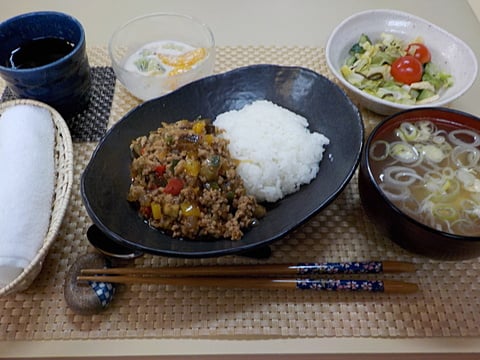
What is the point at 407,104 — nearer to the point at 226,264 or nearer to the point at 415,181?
the point at 415,181

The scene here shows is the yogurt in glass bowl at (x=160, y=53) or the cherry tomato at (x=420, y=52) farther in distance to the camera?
the cherry tomato at (x=420, y=52)

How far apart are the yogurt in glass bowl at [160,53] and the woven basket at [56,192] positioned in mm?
394

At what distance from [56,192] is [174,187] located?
414mm

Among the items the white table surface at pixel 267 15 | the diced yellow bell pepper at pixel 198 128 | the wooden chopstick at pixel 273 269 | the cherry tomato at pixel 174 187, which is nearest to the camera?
the wooden chopstick at pixel 273 269

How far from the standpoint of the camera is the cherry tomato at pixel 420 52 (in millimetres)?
2014

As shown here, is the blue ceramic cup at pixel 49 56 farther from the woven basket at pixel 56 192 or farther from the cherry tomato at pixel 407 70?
the cherry tomato at pixel 407 70

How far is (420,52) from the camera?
6.63ft

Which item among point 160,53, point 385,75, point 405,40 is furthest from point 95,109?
point 405,40

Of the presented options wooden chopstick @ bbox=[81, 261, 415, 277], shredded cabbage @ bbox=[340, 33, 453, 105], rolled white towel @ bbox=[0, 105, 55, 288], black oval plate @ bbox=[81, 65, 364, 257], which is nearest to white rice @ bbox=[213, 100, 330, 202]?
black oval plate @ bbox=[81, 65, 364, 257]

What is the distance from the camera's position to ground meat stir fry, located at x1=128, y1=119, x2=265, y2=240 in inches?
55.3

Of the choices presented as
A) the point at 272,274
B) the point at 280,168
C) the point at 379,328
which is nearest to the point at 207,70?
the point at 280,168

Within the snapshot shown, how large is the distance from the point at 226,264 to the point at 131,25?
53.8 inches

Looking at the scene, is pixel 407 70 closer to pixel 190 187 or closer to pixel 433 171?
pixel 433 171

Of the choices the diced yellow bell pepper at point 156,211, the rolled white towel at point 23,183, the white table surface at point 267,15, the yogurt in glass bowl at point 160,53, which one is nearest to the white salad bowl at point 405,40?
the white table surface at point 267,15
